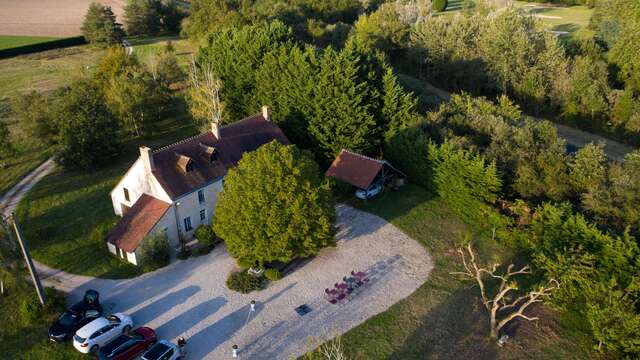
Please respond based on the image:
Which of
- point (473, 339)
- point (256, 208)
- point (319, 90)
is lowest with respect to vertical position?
point (473, 339)

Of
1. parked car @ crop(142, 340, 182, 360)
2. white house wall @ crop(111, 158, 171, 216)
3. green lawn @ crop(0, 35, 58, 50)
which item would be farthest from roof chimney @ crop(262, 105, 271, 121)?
green lawn @ crop(0, 35, 58, 50)

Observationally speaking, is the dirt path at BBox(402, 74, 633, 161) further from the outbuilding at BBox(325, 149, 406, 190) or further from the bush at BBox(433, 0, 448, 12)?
the bush at BBox(433, 0, 448, 12)

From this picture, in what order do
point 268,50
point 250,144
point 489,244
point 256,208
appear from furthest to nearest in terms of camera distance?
point 268,50 < point 250,144 < point 489,244 < point 256,208

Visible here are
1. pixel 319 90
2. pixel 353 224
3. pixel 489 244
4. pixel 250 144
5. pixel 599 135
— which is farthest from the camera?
pixel 599 135

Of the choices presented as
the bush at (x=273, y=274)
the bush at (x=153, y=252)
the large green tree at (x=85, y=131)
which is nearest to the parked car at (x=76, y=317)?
the bush at (x=153, y=252)

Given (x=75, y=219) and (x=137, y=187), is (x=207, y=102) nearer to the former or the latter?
(x=137, y=187)

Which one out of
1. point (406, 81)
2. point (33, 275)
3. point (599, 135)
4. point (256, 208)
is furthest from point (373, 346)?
point (599, 135)

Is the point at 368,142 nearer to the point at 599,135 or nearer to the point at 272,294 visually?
the point at 272,294
